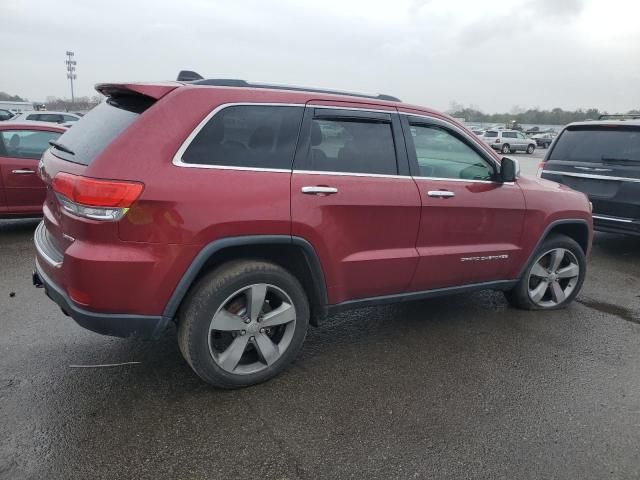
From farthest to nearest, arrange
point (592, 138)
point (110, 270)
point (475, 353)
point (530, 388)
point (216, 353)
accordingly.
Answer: point (592, 138)
point (475, 353)
point (530, 388)
point (216, 353)
point (110, 270)

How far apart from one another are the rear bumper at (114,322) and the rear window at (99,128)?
785mm

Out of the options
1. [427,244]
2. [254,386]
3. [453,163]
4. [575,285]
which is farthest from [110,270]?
[575,285]

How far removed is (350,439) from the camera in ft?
8.42

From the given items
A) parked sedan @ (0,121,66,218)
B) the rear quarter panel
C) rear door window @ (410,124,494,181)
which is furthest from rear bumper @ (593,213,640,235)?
parked sedan @ (0,121,66,218)

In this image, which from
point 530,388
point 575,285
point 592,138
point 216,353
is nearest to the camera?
point 216,353

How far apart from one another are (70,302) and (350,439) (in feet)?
5.49

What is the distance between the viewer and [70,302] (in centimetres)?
262

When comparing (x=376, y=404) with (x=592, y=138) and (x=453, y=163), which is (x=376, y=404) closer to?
(x=453, y=163)

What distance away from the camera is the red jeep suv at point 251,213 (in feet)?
8.27

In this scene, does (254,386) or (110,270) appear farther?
(254,386)

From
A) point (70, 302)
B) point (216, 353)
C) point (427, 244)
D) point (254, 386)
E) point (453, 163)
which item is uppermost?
point (453, 163)

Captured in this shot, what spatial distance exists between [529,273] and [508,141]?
113 ft

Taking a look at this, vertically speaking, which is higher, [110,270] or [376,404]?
[110,270]

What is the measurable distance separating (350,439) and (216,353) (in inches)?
36.3
